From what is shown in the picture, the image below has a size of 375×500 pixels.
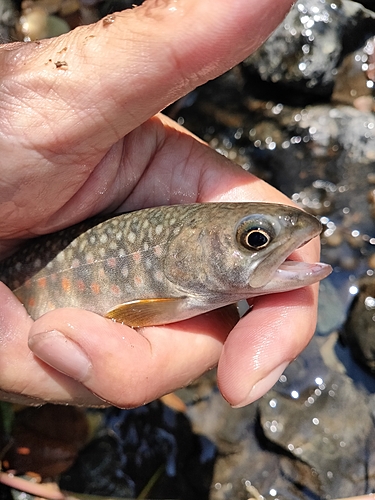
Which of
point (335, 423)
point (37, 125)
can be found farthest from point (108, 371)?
point (335, 423)

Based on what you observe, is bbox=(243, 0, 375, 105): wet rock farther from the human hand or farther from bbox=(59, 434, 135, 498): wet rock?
bbox=(59, 434, 135, 498): wet rock

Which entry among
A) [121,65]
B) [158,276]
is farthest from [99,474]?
[121,65]

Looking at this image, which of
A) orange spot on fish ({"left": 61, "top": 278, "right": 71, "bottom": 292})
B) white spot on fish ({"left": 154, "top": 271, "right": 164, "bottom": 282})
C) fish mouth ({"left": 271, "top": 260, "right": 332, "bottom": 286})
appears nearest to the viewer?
fish mouth ({"left": 271, "top": 260, "right": 332, "bottom": 286})

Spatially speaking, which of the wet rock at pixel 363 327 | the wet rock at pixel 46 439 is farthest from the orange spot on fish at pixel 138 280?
the wet rock at pixel 363 327

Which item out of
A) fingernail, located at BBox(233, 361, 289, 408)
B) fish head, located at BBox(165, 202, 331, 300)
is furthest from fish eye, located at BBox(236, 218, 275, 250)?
fingernail, located at BBox(233, 361, 289, 408)

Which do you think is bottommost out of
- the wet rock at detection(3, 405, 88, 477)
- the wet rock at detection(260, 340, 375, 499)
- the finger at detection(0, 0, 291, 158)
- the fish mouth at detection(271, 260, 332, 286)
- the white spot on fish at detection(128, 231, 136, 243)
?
the wet rock at detection(260, 340, 375, 499)

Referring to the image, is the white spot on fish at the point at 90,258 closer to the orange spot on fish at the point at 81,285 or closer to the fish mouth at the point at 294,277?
the orange spot on fish at the point at 81,285

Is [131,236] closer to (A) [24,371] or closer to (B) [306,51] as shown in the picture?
(A) [24,371]

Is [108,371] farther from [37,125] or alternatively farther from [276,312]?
[37,125]
